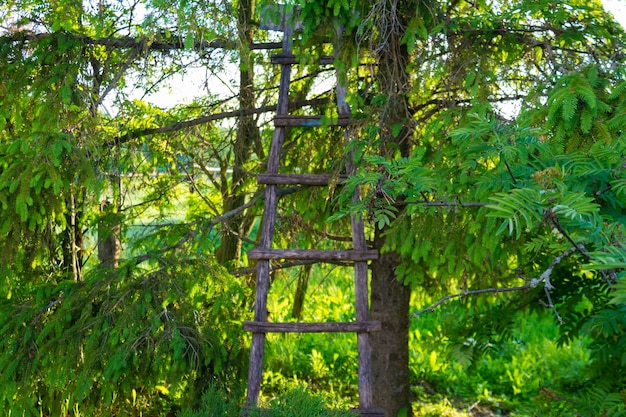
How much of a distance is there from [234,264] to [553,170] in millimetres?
3578

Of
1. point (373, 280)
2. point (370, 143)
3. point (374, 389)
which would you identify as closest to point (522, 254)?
point (370, 143)

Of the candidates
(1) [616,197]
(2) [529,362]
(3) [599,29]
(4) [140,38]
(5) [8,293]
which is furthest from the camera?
(2) [529,362]

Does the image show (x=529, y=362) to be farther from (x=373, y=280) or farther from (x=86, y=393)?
(x=86, y=393)

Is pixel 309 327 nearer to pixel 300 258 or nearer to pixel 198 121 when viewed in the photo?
pixel 300 258

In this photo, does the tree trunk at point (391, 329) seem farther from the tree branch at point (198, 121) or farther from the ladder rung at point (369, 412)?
the ladder rung at point (369, 412)

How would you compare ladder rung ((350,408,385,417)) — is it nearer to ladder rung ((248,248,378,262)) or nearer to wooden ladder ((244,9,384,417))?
wooden ladder ((244,9,384,417))

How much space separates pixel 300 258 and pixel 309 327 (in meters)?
0.39

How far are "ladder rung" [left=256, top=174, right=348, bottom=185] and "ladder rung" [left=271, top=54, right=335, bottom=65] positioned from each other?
2.47ft

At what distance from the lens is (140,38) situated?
14.8ft

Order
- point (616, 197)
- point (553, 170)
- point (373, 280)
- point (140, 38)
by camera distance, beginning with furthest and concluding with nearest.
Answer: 1. point (373, 280)
2. point (140, 38)
3. point (616, 197)
4. point (553, 170)

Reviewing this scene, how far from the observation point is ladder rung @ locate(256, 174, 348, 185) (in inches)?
180

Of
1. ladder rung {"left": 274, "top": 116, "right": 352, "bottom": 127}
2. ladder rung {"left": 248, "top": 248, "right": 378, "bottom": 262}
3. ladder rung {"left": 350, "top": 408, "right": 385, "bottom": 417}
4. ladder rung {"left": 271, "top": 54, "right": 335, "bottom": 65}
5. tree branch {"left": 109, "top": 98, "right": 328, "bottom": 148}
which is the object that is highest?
ladder rung {"left": 271, "top": 54, "right": 335, "bottom": 65}

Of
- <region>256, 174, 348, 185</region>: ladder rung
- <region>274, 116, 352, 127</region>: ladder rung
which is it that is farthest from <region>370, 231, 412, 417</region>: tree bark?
<region>274, 116, 352, 127</region>: ladder rung

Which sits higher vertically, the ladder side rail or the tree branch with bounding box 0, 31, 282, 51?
the tree branch with bounding box 0, 31, 282, 51
